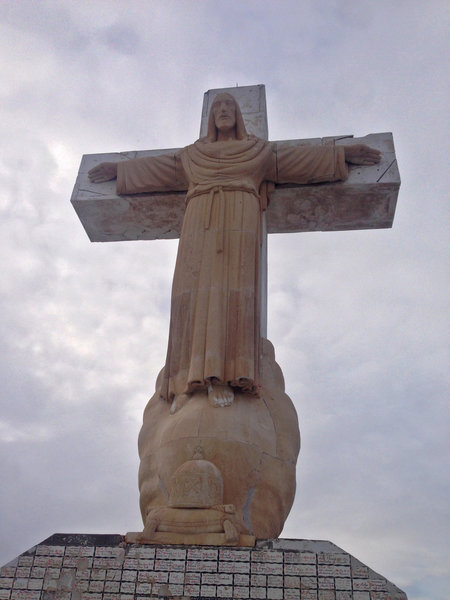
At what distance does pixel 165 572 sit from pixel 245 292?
288 cm

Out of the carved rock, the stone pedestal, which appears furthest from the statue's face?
the stone pedestal

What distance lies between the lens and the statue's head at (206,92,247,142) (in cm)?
713

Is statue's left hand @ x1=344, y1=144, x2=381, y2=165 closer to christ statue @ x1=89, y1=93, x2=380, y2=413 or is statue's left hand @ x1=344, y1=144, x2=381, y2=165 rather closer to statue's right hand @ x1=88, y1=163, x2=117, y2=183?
christ statue @ x1=89, y1=93, x2=380, y2=413

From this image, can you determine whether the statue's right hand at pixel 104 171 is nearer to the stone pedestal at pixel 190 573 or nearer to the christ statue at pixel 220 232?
the christ statue at pixel 220 232

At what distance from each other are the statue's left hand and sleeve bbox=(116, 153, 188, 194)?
1917mm

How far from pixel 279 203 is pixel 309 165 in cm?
55

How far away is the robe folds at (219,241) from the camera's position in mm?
5496

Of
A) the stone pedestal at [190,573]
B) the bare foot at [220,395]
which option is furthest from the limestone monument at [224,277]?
the stone pedestal at [190,573]

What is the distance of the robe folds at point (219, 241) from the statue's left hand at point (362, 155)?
0.11m

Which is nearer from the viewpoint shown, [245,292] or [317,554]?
[317,554]

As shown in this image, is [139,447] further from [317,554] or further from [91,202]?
[91,202]

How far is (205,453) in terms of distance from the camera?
4848 mm

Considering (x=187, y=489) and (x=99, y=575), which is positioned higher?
(x=187, y=489)

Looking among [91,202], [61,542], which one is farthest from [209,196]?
[61,542]
